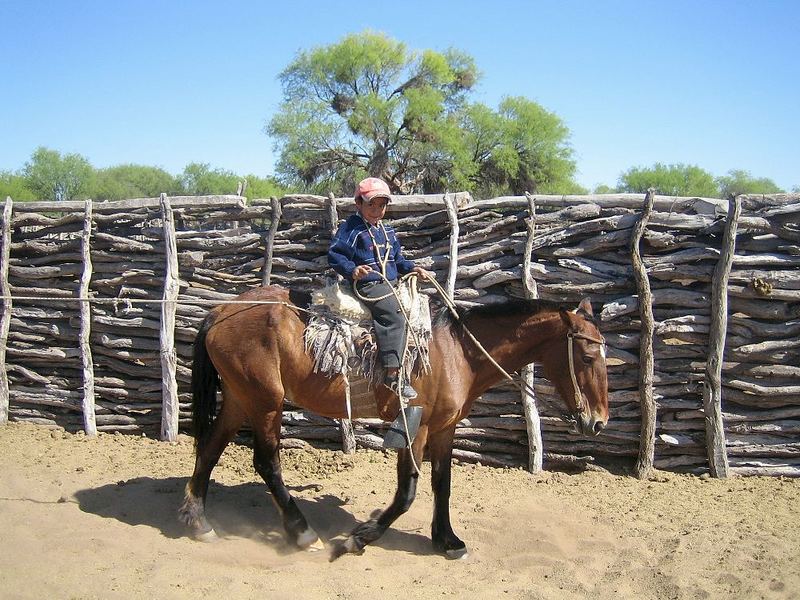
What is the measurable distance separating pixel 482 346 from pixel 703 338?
95.9 inches

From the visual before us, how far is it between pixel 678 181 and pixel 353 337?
3190cm

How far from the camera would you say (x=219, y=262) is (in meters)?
7.04

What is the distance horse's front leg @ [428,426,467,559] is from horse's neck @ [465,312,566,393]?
18.8 inches

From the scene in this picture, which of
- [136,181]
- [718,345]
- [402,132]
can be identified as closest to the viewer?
[718,345]

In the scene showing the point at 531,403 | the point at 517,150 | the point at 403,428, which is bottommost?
the point at 531,403

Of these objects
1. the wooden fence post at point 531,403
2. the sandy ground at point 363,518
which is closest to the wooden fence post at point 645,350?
the sandy ground at point 363,518

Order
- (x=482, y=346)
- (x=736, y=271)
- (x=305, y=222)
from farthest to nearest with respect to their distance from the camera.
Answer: (x=305, y=222)
(x=736, y=271)
(x=482, y=346)

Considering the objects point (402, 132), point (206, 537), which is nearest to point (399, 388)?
point (206, 537)

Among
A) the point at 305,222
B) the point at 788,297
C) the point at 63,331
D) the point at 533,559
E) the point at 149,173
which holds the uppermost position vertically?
the point at 149,173

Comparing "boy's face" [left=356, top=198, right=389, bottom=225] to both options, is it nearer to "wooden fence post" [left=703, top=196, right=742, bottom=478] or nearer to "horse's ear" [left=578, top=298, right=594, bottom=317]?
"horse's ear" [left=578, top=298, right=594, bottom=317]

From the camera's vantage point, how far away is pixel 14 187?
28.8 m

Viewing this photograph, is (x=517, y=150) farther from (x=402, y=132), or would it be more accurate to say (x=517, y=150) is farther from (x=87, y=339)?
(x=87, y=339)

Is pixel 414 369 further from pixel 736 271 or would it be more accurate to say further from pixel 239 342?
pixel 736 271

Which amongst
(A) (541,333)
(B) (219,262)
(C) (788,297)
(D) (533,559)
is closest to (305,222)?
(B) (219,262)
